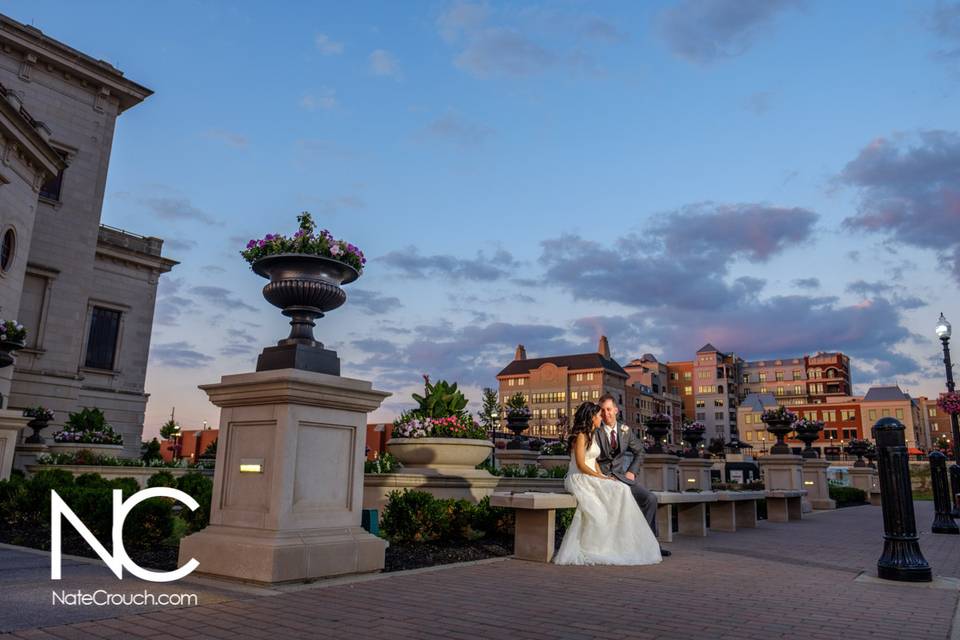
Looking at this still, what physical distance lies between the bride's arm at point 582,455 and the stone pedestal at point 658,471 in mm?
13115

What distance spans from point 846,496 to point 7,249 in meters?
35.6

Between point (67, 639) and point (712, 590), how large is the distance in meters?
5.79

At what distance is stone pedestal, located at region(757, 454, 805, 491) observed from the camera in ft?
71.9

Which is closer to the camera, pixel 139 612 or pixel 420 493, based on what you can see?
pixel 139 612

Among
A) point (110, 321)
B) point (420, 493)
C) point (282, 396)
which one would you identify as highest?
point (110, 321)

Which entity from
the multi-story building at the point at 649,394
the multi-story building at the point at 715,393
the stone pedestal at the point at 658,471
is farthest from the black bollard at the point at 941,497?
the multi-story building at the point at 715,393

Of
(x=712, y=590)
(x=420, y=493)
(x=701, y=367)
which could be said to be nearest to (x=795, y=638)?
(x=712, y=590)

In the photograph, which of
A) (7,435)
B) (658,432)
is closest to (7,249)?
(7,435)

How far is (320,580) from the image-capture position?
6.59 m

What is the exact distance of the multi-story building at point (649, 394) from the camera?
11400 cm

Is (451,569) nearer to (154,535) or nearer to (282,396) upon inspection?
(282,396)

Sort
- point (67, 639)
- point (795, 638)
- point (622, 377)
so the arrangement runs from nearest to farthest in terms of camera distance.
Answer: point (67, 639) → point (795, 638) → point (622, 377)

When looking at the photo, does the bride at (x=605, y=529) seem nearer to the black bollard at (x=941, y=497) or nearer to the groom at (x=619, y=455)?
the groom at (x=619, y=455)

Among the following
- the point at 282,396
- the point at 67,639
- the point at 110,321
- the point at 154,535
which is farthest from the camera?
the point at 110,321
